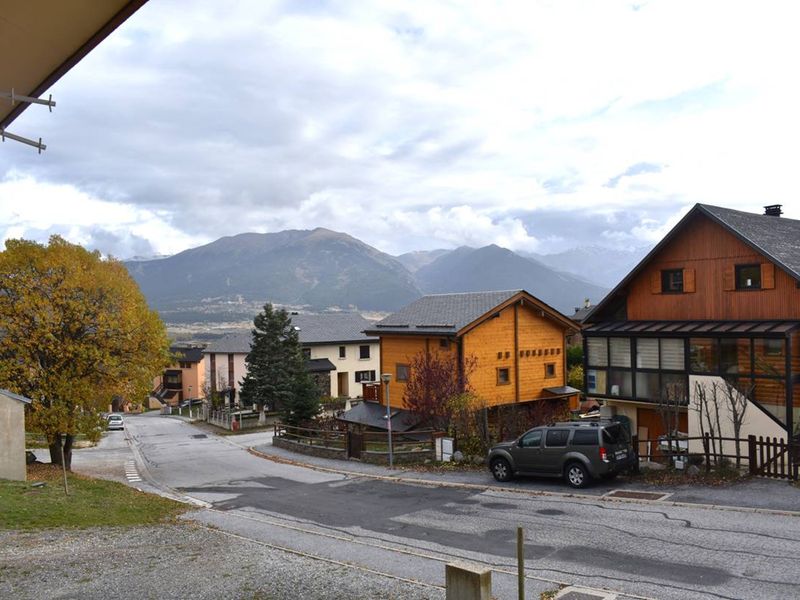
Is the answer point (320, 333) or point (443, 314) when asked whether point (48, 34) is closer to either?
point (443, 314)

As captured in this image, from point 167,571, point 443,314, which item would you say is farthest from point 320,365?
point 167,571

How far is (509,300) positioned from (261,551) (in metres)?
25.4

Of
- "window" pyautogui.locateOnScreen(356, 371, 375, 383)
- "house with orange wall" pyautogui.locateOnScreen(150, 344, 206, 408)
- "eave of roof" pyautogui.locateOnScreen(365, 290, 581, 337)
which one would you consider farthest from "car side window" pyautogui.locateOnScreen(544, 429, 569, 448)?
"house with orange wall" pyautogui.locateOnScreen(150, 344, 206, 408)

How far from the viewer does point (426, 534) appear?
1477 centimetres

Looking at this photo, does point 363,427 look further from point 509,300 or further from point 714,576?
point 714,576

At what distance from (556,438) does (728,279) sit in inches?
392

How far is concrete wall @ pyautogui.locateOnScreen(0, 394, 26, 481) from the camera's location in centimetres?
2241

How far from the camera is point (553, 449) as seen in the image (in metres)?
19.5

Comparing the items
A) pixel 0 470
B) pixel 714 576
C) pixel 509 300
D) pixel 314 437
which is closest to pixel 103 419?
pixel 0 470

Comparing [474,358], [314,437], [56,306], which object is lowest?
[314,437]

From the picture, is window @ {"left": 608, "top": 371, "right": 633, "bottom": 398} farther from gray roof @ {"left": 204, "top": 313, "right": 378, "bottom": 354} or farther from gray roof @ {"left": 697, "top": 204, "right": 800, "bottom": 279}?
gray roof @ {"left": 204, "top": 313, "right": 378, "bottom": 354}

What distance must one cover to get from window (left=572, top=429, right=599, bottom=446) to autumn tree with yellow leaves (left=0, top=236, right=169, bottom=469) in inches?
701

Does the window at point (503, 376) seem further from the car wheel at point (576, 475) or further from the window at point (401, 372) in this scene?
the car wheel at point (576, 475)

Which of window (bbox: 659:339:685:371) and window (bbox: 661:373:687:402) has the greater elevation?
window (bbox: 659:339:685:371)
